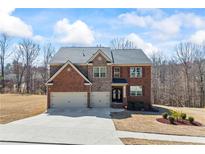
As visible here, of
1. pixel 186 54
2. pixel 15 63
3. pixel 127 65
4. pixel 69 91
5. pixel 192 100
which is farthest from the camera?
pixel 15 63

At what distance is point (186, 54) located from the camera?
164 ft

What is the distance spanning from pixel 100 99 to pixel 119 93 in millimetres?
2891

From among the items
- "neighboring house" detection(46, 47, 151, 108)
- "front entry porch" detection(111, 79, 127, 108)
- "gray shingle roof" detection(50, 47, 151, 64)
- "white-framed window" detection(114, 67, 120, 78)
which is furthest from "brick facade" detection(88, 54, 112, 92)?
"white-framed window" detection(114, 67, 120, 78)

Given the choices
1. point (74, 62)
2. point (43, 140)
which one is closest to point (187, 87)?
point (74, 62)

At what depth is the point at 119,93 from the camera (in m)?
30.1

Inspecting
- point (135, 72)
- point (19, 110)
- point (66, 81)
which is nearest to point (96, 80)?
point (66, 81)

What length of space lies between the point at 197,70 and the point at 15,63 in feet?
124

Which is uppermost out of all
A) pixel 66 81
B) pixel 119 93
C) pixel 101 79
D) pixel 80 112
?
pixel 101 79

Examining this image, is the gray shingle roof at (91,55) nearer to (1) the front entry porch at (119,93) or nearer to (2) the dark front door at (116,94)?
(1) the front entry porch at (119,93)

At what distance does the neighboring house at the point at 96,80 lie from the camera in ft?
90.4

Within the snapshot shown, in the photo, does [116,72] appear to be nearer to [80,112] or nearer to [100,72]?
[100,72]

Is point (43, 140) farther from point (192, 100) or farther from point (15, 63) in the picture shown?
point (15, 63)

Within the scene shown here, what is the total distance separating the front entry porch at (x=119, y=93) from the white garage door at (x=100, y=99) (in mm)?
942

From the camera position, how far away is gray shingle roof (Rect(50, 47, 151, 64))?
2977 centimetres
